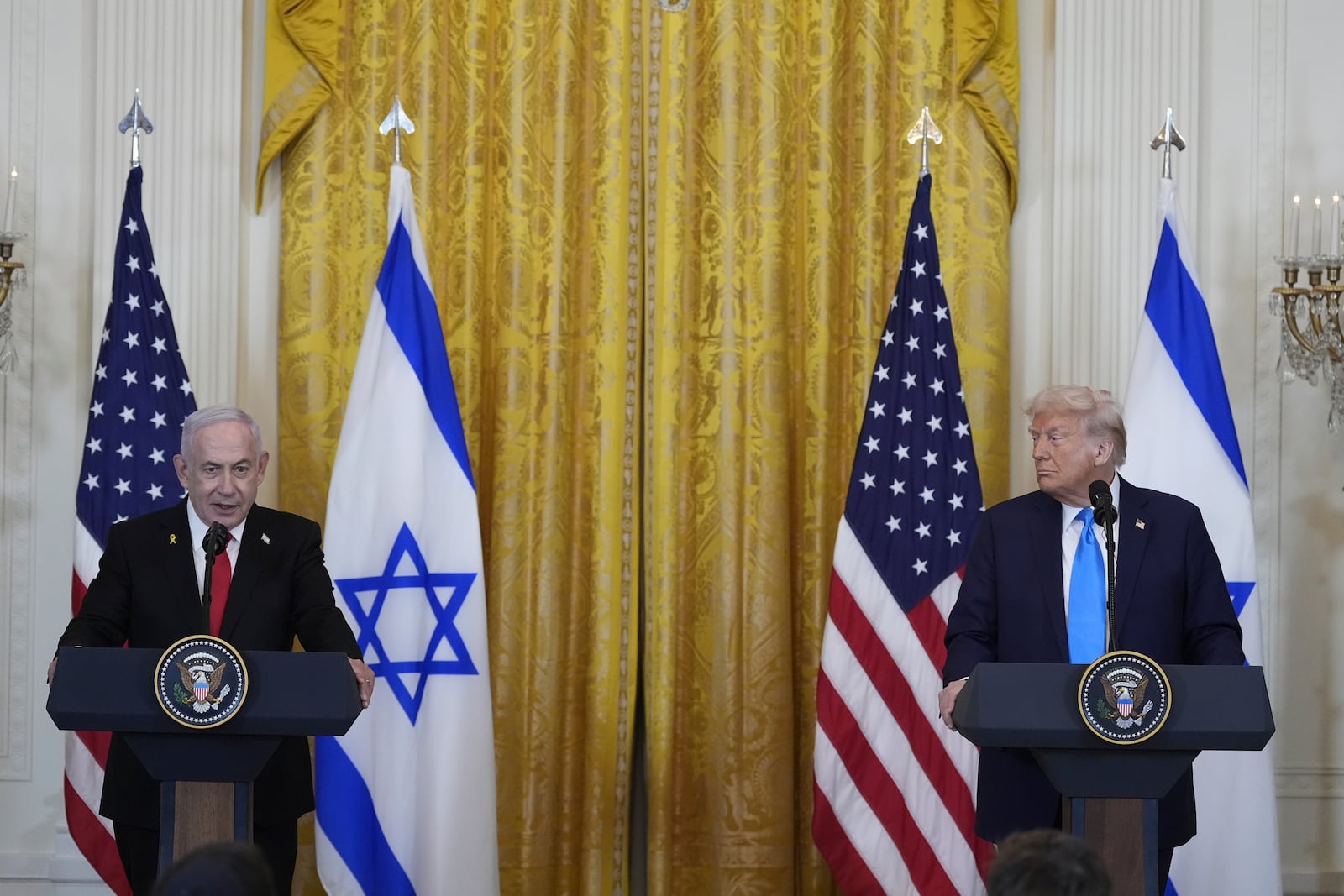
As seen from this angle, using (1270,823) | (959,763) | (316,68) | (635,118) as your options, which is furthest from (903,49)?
(1270,823)

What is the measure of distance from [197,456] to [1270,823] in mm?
3174

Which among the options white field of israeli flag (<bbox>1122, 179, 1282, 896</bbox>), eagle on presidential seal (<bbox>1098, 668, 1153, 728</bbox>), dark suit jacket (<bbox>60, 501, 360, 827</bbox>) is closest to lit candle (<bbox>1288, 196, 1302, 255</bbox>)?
white field of israeli flag (<bbox>1122, 179, 1282, 896</bbox>)

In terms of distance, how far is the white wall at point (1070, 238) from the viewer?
17.4 ft

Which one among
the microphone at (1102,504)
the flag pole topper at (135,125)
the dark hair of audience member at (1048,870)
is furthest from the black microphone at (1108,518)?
the flag pole topper at (135,125)

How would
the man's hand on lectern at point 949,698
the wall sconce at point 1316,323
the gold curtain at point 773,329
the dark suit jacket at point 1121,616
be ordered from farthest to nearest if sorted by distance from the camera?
the gold curtain at point 773,329
the wall sconce at point 1316,323
the dark suit jacket at point 1121,616
the man's hand on lectern at point 949,698

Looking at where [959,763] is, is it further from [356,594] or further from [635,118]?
[635,118]

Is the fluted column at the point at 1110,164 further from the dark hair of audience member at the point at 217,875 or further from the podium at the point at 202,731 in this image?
the dark hair of audience member at the point at 217,875

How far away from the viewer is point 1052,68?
217 inches

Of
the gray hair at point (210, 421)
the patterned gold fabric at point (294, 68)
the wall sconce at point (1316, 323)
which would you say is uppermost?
the patterned gold fabric at point (294, 68)

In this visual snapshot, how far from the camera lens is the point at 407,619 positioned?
4.67m

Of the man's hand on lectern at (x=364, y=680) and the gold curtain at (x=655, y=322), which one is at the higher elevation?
the gold curtain at (x=655, y=322)

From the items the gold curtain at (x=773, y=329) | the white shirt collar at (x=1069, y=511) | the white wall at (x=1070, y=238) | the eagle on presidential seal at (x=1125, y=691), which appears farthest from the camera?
the gold curtain at (x=773, y=329)

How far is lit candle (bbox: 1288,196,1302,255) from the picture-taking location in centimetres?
520

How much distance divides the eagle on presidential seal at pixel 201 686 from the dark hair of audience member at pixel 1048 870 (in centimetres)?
176
